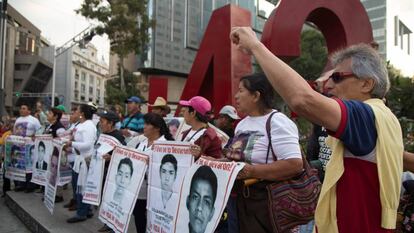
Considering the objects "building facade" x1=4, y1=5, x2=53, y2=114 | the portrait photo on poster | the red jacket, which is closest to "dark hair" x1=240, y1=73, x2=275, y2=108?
the red jacket

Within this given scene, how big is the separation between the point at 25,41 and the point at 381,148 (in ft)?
225

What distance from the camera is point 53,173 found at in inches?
239

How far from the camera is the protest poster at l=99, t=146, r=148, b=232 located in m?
3.98

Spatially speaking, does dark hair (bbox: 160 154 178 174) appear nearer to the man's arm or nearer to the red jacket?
the red jacket

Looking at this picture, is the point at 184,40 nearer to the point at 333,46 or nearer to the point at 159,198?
the point at 333,46

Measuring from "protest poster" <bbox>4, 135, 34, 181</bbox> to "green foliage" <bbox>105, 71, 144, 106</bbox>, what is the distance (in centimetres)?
1489

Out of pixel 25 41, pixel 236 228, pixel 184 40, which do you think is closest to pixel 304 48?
pixel 184 40

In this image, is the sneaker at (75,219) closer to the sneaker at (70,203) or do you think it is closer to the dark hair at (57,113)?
the sneaker at (70,203)

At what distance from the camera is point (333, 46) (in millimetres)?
8445

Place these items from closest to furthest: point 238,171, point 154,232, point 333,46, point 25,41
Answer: point 238,171, point 154,232, point 333,46, point 25,41

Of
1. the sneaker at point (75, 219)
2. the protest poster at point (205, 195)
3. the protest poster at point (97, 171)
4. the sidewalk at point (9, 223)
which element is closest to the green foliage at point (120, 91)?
the sidewalk at point (9, 223)

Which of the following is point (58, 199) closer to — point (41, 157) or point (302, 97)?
point (41, 157)

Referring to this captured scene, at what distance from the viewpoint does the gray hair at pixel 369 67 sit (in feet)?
5.46

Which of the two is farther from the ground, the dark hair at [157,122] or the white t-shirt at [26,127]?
the dark hair at [157,122]
